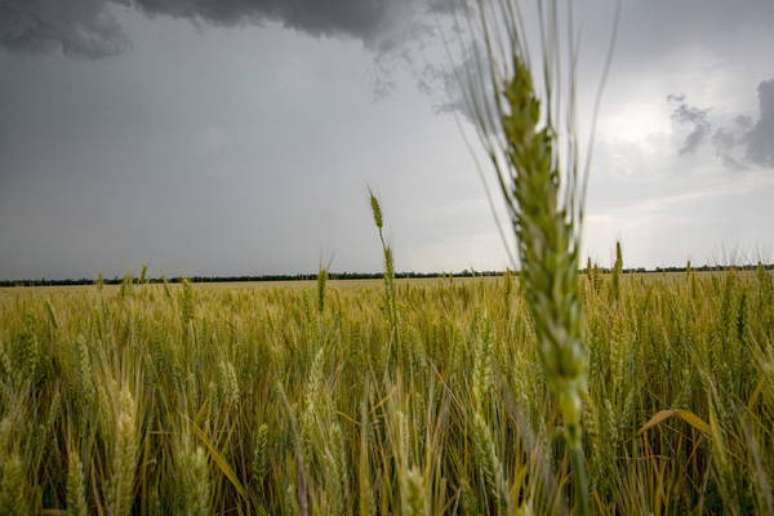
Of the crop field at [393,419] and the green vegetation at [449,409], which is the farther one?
the crop field at [393,419]

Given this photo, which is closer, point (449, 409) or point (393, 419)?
point (393, 419)

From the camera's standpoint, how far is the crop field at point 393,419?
0.98m

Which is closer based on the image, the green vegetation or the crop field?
the green vegetation

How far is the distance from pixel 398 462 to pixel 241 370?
4.73ft

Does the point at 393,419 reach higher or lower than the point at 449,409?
higher

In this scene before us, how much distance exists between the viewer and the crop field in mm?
985

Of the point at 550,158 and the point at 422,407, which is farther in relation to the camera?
the point at 422,407

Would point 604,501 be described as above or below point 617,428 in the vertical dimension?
below

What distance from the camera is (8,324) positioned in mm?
3105

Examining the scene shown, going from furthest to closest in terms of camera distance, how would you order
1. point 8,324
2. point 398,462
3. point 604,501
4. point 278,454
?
point 8,324 < point 278,454 < point 604,501 < point 398,462

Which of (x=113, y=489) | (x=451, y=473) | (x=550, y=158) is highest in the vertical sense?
(x=550, y=158)

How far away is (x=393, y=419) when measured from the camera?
93 cm

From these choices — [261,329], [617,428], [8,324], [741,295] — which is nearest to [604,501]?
[617,428]

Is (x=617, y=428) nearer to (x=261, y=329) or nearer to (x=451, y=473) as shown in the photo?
(x=451, y=473)
